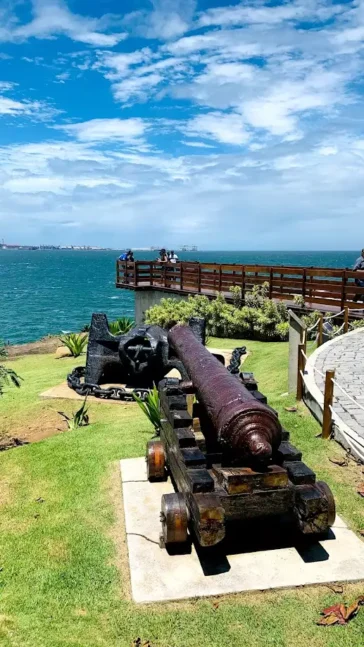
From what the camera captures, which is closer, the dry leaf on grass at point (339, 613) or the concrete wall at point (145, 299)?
the dry leaf on grass at point (339, 613)

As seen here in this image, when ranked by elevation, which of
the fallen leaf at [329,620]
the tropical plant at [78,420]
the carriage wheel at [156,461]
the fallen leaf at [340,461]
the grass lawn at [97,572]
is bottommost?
the tropical plant at [78,420]

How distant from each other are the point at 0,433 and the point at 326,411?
5288mm

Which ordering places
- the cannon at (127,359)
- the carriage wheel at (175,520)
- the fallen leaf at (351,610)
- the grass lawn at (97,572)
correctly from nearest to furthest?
the grass lawn at (97,572) → the fallen leaf at (351,610) → the carriage wheel at (175,520) → the cannon at (127,359)

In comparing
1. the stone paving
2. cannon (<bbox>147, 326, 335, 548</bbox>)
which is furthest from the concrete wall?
cannon (<bbox>147, 326, 335, 548</bbox>)

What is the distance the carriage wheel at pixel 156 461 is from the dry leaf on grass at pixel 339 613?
2331 millimetres

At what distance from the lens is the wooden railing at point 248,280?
643 inches

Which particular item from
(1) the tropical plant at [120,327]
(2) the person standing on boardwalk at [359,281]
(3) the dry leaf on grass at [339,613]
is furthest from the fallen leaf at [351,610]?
(2) the person standing on boardwalk at [359,281]

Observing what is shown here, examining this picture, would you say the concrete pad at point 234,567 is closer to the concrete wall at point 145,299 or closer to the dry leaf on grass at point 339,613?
the dry leaf on grass at point 339,613

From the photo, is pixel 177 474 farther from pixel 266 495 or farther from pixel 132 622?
pixel 132 622

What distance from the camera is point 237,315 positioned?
1734 centimetres

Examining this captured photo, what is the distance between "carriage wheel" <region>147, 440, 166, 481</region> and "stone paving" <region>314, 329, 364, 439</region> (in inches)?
95.6

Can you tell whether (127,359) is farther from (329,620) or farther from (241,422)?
(329,620)

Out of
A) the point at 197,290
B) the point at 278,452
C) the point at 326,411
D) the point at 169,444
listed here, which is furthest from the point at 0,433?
the point at 197,290

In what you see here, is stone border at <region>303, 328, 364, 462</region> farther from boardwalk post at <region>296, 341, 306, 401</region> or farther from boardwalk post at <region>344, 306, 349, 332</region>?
boardwalk post at <region>344, 306, 349, 332</region>
